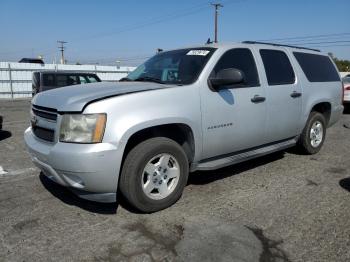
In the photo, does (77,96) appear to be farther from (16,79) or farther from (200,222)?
(16,79)

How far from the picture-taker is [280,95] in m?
5.05

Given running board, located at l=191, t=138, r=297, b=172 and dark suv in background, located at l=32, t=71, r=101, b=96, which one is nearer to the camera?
running board, located at l=191, t=138, r=297, b=172

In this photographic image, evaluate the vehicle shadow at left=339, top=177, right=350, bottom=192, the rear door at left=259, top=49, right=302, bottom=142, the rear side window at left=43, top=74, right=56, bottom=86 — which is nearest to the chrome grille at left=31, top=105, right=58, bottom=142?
the rear door at left=259, top=49, right=302, bottom=142

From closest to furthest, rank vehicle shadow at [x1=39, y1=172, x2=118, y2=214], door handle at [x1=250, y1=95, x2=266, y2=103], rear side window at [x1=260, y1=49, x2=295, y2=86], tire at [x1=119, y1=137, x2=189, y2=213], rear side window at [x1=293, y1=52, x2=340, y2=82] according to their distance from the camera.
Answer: tire at [x1=119, y1=137, x2=189, y2=213] → vehicle shadow at [x1=39, y1=172, x2=118, y2=214] → door handle at [x1=250, y1=95, x2=266, y2=103] → rear side window at [x1=260, y1=49, x2=295, y2=86] → rear side window at [x1=293, y1=52, x2=340, y2=82]

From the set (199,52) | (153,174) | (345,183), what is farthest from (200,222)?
(345,183)

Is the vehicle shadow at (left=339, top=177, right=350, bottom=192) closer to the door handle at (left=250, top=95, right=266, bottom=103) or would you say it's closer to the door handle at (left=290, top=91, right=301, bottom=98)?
the door handle at (left=290, top=91, right=301, bottom=98)

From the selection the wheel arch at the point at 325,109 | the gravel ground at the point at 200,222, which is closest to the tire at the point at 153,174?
the gravel ground at the point at 200,222

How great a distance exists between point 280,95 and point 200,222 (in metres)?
Result: 2.40

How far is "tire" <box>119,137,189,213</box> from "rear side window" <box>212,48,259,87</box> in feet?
4.37

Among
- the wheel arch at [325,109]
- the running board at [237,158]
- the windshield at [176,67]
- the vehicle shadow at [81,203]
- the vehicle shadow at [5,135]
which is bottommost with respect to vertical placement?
the vehicle shadow at [5,135]

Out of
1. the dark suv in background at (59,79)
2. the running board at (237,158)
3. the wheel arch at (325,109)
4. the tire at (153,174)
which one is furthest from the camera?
the dark suv in background at (59,79)

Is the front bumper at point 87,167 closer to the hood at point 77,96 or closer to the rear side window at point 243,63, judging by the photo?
the hood at point 77,96

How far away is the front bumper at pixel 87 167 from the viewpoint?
10.6ft

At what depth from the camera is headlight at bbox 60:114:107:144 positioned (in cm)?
327
